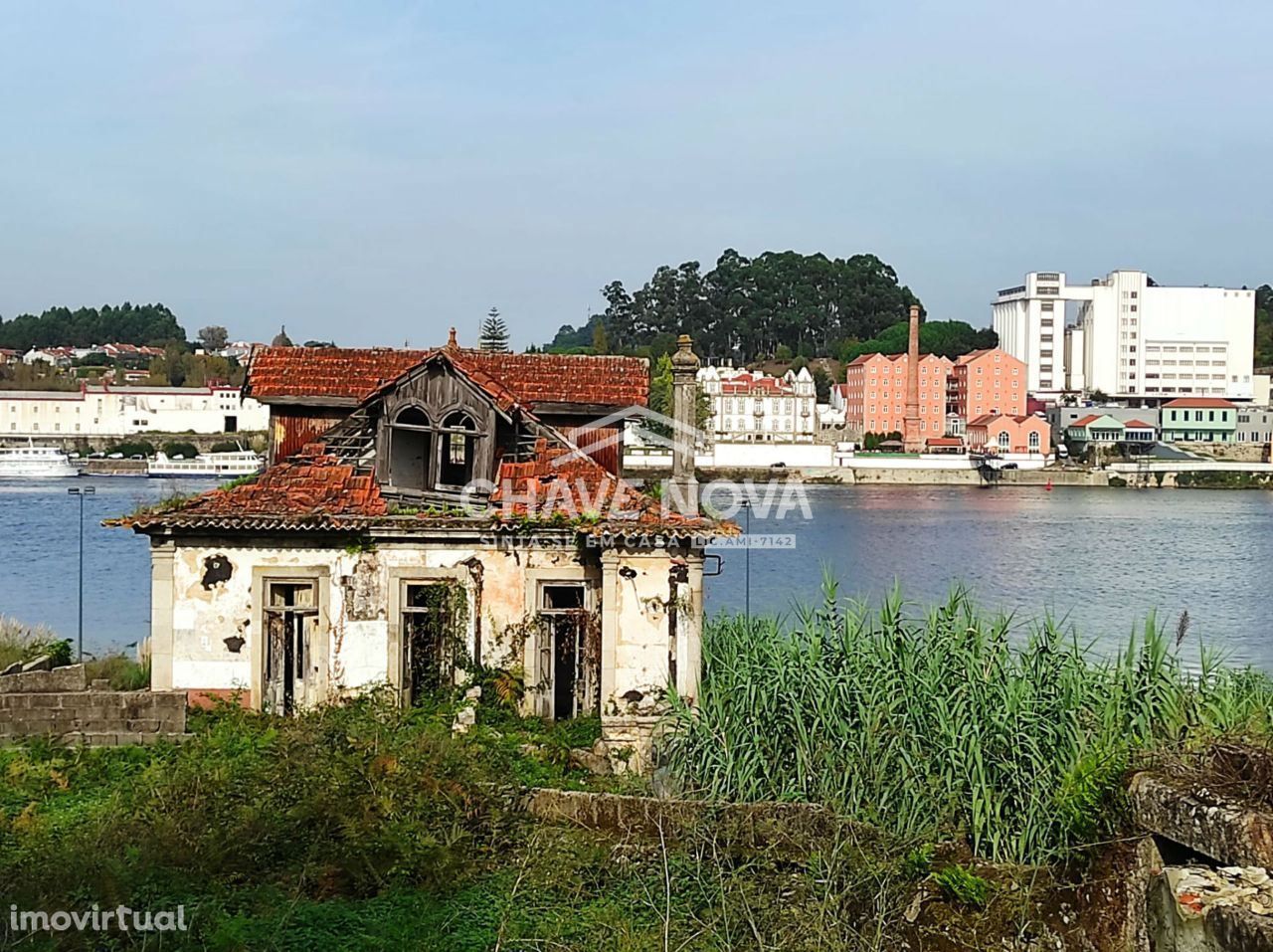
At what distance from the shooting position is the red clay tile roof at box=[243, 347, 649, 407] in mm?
15812

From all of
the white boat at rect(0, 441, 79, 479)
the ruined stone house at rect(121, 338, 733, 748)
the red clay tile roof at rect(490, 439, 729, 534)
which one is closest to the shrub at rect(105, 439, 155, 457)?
the white boat at rect(0, 441, 79, 479)

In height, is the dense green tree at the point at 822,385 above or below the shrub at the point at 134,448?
above

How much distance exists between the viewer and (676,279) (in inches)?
5906

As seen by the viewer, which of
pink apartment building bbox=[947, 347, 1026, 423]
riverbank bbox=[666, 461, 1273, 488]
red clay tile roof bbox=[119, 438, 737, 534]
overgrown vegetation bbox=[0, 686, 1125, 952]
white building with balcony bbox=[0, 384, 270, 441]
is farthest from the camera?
white building with balcony bbox=[0, 384, 270, 441]

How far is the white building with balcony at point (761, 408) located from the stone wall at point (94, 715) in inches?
3692

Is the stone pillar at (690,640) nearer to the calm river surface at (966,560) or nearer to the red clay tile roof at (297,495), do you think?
the calm river surface at (966,560)

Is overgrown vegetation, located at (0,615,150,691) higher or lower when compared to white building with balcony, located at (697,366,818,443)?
lower

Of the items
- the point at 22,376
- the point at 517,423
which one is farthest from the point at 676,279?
the point at 517,423

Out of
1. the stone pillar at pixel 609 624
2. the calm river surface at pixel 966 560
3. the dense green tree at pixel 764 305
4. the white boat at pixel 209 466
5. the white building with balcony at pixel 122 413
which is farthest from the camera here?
the dense green tree at pixel 764 305

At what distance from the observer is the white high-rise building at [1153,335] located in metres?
128

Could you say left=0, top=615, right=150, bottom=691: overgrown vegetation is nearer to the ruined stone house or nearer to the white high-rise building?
the ruined stone house

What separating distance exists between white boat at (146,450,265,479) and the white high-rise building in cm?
7305

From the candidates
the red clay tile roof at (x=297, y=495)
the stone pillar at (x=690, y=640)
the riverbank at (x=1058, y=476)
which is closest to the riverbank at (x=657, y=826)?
the stone pillar at (x=690, y=640)

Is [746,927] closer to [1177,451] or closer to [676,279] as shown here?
[1177,451]
